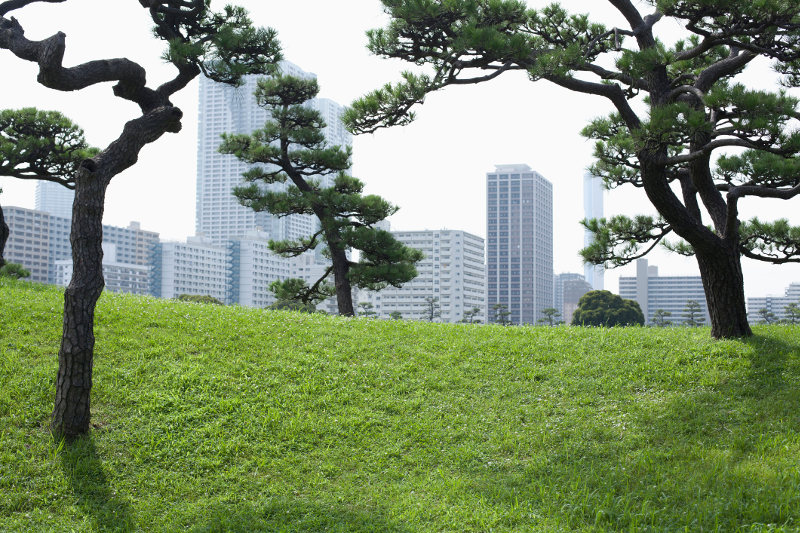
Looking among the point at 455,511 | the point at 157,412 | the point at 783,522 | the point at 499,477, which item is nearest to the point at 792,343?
the point at 783,522

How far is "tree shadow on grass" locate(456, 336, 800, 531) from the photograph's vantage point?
13.8 ft

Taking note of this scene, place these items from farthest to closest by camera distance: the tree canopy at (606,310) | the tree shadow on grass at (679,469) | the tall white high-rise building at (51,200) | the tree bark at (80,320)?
the tall white high-rise building at (51,200)
the tree canopy at (606,310)
the tree bark at (80,320)
the tree shadow on grass at (679,469)

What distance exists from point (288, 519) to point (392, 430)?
64.6 inches

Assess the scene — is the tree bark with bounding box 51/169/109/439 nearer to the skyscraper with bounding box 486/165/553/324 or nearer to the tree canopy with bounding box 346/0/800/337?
the tree canopy with bounding box 346/0/800/337

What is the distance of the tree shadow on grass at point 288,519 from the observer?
4.41 metres

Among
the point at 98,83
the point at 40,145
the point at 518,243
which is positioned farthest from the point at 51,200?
the point at 98,83

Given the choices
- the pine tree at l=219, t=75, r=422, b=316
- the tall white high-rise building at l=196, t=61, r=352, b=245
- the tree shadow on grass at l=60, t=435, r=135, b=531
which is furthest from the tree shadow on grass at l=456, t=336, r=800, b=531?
the tall white high-rise building at l=196, t=61, r=352, b=245

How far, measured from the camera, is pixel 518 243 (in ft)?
273

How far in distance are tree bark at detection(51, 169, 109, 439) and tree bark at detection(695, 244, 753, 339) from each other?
7.20m

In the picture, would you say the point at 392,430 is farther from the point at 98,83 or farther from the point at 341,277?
the point at 341,277

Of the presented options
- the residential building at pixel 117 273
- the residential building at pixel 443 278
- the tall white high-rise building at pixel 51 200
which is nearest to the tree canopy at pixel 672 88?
the residential building at pixel 443 278

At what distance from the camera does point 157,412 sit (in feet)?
19.4

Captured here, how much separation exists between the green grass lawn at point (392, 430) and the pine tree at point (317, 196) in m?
5.16

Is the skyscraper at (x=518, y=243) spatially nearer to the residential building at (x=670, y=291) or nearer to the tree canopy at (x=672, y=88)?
the residential building at (x=670, y=291)
